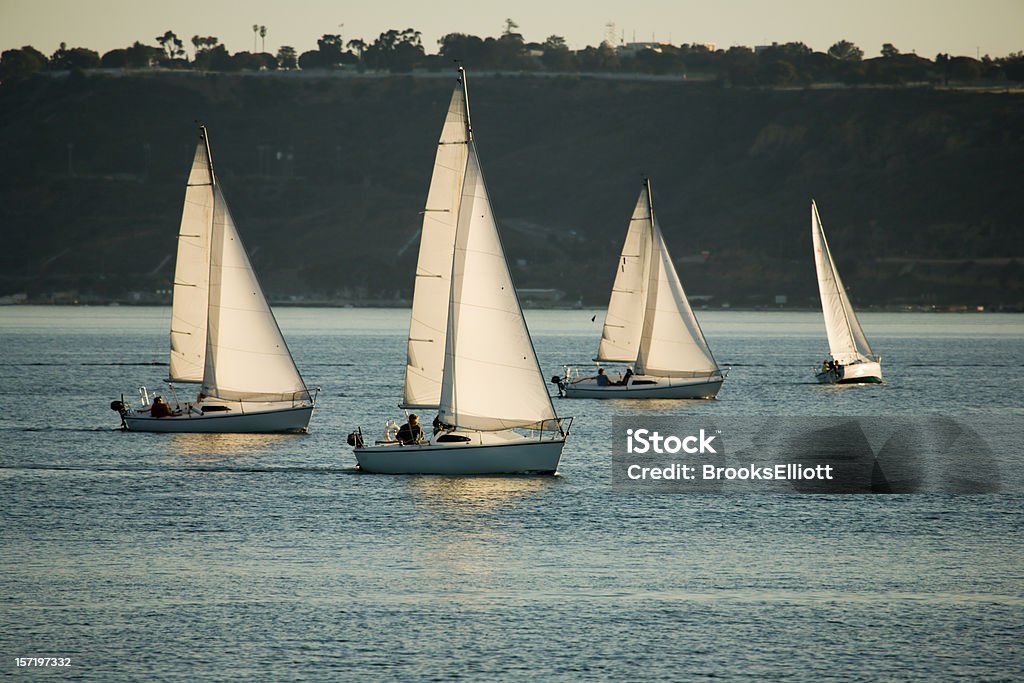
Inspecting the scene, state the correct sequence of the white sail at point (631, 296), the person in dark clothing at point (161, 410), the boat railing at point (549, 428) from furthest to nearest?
the white sail at point (631, 296) < the person in dark clothing at point (161, 410) < the boat railing at point (549, 428)

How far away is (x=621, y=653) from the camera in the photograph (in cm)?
3419

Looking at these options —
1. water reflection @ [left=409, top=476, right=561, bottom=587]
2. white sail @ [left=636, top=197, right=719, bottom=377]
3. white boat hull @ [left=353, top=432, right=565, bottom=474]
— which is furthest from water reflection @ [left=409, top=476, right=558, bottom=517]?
white sail @ [left=636, top=197, right=719, bottom=377]

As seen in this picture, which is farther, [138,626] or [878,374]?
[878,374]

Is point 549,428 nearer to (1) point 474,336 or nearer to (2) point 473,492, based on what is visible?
(2) point 473,492

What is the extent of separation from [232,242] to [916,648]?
1522 inches

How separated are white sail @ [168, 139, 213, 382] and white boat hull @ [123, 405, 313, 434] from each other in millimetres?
1872

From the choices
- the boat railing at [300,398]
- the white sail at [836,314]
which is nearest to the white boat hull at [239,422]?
the boat railing at [300,398]

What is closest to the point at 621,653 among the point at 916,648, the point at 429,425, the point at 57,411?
the point at 916,648

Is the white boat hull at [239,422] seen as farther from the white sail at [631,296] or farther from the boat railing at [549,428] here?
the white sail at [631,296]

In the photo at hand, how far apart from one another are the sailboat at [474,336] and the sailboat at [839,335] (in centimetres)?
5635

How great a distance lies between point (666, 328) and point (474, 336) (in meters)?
40.1

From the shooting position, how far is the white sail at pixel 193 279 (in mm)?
66312

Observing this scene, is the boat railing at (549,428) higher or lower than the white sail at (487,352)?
lower

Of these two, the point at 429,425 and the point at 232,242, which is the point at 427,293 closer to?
the point at 232,242
